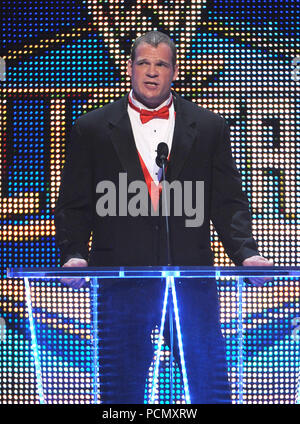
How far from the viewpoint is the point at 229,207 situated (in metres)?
3.28

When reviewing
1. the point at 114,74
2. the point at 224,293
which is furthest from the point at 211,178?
the point at 114,74

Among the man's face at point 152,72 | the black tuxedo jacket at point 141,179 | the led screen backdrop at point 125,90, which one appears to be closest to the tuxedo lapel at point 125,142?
the black tuxedo jacket at point 141,179

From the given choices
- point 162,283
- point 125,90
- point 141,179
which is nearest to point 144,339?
point 162,283

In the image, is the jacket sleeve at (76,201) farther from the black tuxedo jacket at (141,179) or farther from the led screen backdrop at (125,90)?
the led screen backdrop at (125,90)

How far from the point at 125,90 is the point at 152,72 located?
1.53m

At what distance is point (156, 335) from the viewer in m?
2.44

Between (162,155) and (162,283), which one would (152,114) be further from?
(162,283)

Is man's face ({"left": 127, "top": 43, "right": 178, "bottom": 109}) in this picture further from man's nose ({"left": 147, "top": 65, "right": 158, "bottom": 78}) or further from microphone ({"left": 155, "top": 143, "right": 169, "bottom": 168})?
microphone ({"left": 155, "top": 143, "right": 169, "bottom": 168})

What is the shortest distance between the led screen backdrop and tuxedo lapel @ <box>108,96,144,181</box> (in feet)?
4.69

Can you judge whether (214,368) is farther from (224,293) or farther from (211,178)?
(211,178)

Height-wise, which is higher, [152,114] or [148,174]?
[152,114]

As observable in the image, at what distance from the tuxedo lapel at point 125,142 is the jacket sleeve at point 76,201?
0.13 m

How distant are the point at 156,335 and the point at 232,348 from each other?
9.8 inches

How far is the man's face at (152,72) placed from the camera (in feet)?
10.8
